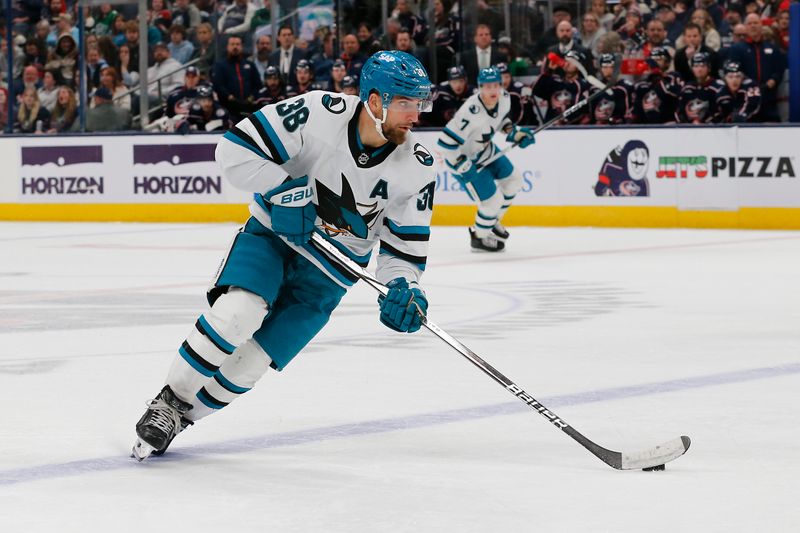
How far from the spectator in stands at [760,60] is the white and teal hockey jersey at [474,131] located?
2.35 metres

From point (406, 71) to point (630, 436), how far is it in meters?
1.13

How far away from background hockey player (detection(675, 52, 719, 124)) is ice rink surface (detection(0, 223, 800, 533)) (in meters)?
3.96

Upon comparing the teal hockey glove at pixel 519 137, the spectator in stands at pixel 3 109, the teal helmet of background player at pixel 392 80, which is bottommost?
the spectator in stands at pixel 3 109

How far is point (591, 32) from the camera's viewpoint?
12.6m

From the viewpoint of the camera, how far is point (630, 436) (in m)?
3.80

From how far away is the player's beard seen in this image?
11.6 feet

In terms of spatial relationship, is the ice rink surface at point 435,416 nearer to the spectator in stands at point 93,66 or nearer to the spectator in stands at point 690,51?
the spectator in stands at point 690,51

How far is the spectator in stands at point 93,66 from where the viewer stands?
47.1 feet

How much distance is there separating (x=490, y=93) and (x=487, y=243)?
3.62 ft


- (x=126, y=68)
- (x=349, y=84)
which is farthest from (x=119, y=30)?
(x=349, y=84)

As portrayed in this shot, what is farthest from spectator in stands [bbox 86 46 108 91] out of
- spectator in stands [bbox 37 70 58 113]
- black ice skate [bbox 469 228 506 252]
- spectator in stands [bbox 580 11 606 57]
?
black ice skate [bbox 469 228 506 252]

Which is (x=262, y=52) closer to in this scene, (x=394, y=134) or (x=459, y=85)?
(x=459, y=85)

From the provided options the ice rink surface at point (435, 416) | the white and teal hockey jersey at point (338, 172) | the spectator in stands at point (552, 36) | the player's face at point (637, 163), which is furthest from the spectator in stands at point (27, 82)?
the white and teal hockey jersey at point (338, 172)

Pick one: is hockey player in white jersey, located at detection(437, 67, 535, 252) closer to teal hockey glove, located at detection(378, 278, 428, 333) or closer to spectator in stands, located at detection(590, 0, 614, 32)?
spectator in stands, located at detection(590, 0, 614, 32)
